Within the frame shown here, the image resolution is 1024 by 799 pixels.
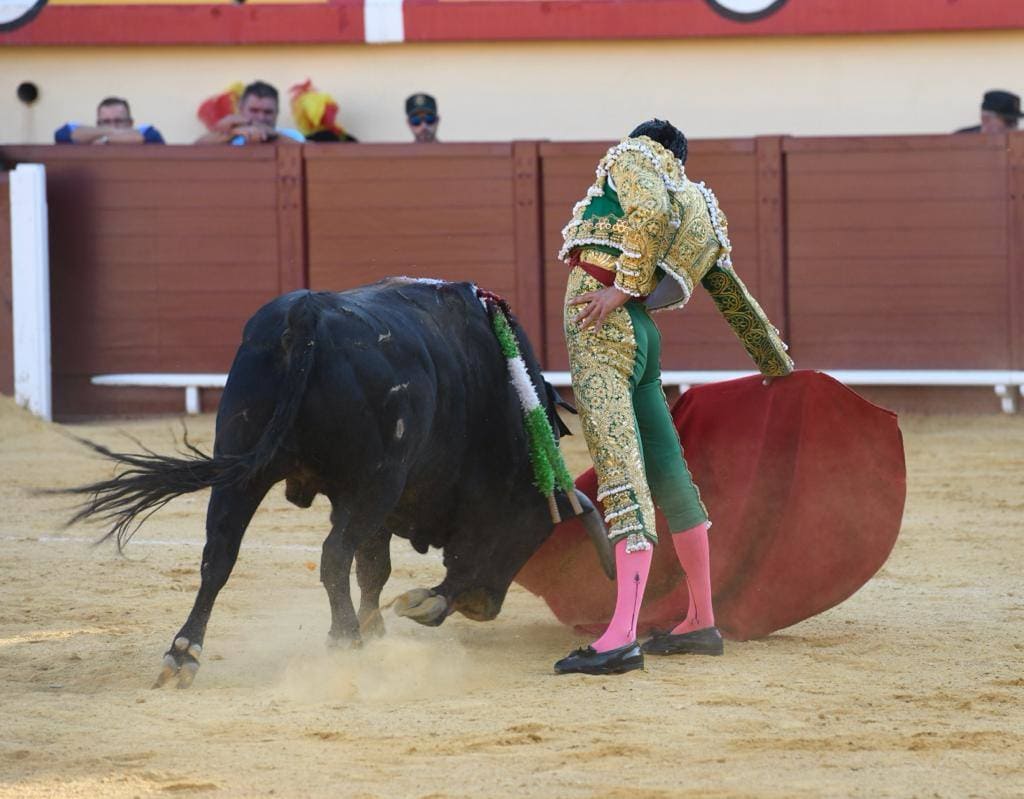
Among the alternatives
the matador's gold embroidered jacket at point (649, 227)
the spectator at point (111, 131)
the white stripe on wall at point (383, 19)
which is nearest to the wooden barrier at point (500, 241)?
the spectator at point (111, 131)

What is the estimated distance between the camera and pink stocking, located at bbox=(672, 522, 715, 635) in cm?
361

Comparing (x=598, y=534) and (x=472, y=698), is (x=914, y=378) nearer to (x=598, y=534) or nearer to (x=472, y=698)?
(x=598, y=534)

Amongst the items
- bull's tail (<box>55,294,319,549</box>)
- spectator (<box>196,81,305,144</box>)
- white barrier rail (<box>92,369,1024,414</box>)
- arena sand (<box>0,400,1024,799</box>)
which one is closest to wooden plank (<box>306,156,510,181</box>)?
spectator (<box>196,81,305,144</box>)

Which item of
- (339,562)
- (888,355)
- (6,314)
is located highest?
(6,314)

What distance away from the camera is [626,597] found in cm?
341

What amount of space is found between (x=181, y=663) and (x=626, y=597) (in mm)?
879

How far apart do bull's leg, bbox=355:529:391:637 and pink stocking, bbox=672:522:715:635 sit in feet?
2.10

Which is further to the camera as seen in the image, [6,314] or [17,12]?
[17,12]

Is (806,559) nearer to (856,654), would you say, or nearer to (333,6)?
(856,654)

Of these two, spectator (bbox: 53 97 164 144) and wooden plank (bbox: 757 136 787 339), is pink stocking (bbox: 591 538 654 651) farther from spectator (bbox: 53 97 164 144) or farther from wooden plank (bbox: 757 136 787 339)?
spectator (bbox: 53 97 164 144)

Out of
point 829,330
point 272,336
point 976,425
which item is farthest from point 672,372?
point 272,336

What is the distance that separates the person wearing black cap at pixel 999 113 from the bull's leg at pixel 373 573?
5217mm

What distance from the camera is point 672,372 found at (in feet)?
26.4

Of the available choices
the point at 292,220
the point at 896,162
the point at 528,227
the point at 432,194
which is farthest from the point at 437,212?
the point at 896,162
